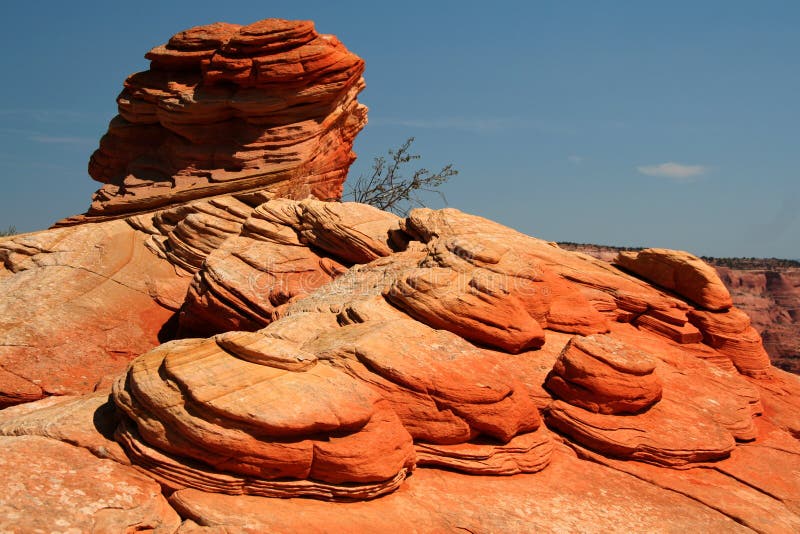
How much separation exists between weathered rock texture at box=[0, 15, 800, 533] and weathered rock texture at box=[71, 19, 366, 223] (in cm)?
8

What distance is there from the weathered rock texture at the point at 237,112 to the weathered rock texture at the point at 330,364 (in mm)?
80

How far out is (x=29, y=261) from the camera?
17.3m

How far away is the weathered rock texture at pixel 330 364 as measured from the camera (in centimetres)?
820

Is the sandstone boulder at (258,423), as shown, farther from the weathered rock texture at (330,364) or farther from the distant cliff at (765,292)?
the distant cliff at (765,292)

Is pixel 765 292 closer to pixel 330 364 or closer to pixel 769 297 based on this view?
pixel 769 297

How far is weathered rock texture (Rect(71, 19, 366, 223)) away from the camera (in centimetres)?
1895

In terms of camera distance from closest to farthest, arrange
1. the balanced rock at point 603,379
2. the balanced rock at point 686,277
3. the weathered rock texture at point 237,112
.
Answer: the balanced rock at point 603,379
the balanced rock at point 686,277
the weathered rock texture at point 237,112

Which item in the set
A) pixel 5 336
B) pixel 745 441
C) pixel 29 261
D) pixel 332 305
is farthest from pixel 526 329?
pixel 29 261

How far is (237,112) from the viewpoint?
19531 mm

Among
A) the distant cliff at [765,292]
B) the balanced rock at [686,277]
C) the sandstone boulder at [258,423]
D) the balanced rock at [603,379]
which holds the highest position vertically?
the distant cliff at [765,292]

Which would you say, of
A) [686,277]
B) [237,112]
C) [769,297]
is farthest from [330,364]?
[769,297]

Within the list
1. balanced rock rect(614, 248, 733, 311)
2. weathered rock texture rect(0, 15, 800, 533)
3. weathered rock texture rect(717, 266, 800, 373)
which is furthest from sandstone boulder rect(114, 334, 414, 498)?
weathered rock texture rect(717, 266, 800, 373)

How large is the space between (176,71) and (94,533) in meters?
16.1

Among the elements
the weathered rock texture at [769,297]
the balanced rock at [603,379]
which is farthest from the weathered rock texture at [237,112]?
the weathered rock texture at [769,297]
